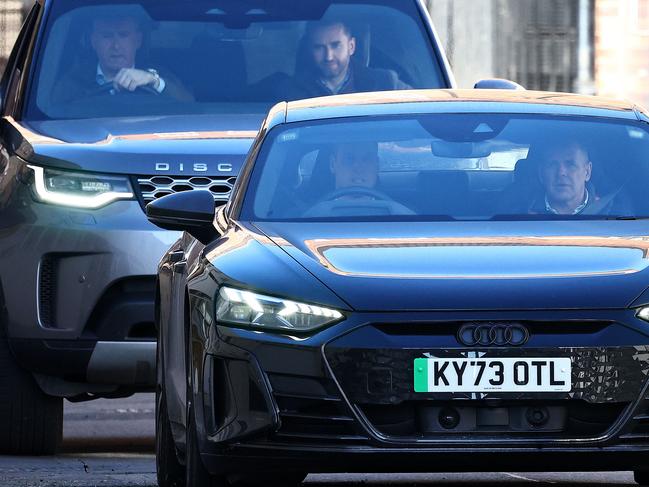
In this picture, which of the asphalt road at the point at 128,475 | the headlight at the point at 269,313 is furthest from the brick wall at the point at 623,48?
the headlight at the point at 269,313

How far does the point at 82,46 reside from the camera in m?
11.0

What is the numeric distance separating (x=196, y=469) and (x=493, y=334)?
1.07m

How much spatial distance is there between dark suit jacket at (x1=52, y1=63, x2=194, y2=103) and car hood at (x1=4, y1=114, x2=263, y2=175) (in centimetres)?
49

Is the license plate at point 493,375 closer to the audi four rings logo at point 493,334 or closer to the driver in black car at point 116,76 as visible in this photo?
the audi four rings logo at point 493,334

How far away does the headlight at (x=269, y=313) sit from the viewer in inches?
251

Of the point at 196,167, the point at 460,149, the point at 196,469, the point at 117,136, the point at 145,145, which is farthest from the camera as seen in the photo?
the point at 117,136

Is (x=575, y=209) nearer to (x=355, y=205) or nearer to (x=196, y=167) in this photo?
(x=355, y=205)

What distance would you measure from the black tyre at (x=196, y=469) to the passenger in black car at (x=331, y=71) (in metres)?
4.09

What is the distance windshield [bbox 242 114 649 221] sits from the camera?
7414 mm

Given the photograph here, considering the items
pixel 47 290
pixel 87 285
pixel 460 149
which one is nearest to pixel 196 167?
pixel 87 285

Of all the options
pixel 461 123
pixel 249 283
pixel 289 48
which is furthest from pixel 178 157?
pixel 249 283

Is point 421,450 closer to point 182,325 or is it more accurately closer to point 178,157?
point 182,325

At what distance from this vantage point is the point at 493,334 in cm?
629

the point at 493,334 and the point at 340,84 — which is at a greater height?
the point at 340,84
